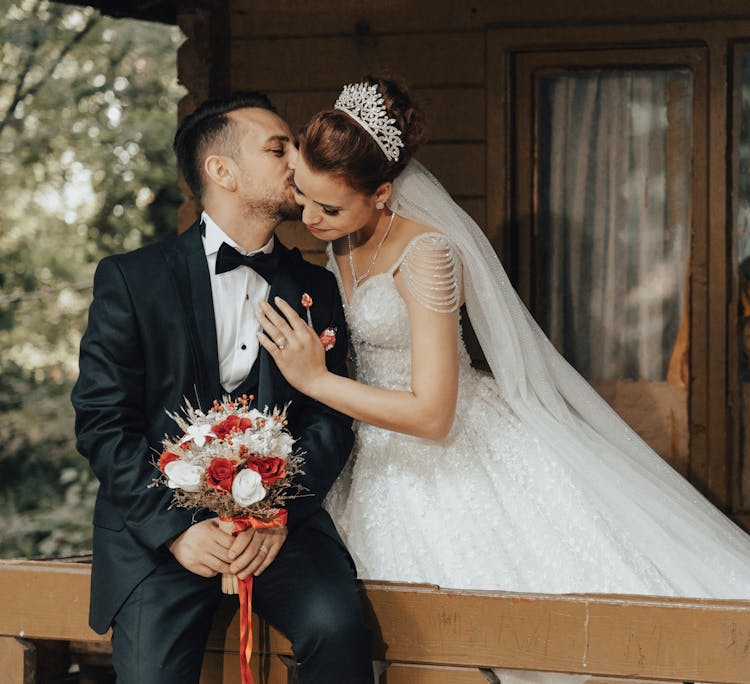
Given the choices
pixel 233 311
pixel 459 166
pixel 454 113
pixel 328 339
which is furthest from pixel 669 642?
pixel 454 113

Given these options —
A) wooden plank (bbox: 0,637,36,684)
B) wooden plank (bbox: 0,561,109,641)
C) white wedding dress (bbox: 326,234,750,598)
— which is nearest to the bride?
white wedding dress (bbox: 326,234,750,598)

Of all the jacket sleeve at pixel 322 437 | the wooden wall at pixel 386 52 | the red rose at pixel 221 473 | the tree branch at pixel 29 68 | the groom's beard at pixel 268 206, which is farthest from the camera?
the tree branch at pixel 29 68

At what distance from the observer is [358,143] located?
132 inches

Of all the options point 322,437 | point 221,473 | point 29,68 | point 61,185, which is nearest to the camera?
point 221,473

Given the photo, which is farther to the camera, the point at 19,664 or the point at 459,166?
the point at 459,166

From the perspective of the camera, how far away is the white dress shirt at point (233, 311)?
3340 millimetres

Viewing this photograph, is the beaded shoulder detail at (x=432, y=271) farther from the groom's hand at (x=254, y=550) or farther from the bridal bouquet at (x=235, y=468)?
the groom's hand at (x=254, y=550)

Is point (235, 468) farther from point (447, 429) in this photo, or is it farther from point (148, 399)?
point (447, 429)

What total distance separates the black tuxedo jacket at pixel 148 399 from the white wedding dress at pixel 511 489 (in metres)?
0.22

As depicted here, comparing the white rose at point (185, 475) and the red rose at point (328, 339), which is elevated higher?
the red rose at point (328, 339)

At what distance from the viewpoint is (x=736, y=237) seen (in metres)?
4.70

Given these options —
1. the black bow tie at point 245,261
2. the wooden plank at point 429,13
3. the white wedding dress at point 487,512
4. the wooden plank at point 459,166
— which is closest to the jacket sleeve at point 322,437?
the white wedding dress at point 487,512

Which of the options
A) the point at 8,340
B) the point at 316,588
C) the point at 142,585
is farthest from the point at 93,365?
the point at 8,340

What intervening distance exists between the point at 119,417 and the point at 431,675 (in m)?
1.08
